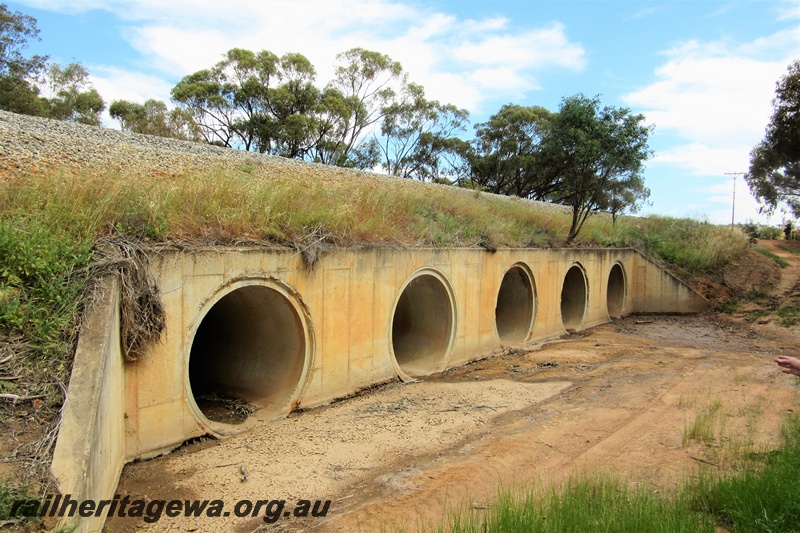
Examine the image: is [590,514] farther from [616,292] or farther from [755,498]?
[616,292]

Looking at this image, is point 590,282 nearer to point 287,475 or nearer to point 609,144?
point 609,144

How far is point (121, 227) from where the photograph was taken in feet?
18.6

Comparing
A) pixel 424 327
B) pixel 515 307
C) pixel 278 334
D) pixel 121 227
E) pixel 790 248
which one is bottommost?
pixel 424 327

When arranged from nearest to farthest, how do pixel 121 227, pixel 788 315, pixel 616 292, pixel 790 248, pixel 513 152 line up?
pixel 121 227 → pixel 788 315 → pixel 616 292 → pixel 790 248 → pixel 513 152

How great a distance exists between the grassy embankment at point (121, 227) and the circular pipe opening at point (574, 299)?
4.49 m

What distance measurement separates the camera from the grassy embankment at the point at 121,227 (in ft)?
13.8

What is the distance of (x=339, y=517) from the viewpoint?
4.59 metres

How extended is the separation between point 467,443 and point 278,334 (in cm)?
320

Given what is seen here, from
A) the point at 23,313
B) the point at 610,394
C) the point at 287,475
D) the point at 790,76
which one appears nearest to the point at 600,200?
the point at 790,76

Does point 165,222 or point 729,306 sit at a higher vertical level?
point 165,222

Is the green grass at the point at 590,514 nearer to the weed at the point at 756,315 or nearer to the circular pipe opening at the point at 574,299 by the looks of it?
the circular pipe opening at the point at 574,299

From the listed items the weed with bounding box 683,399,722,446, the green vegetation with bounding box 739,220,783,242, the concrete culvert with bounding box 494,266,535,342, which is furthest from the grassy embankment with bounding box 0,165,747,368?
the green vegetation with bounding box 739,220,783,242

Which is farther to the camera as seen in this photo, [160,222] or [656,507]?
[160,222]

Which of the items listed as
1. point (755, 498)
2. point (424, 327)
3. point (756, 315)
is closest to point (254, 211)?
point (424, 327)
